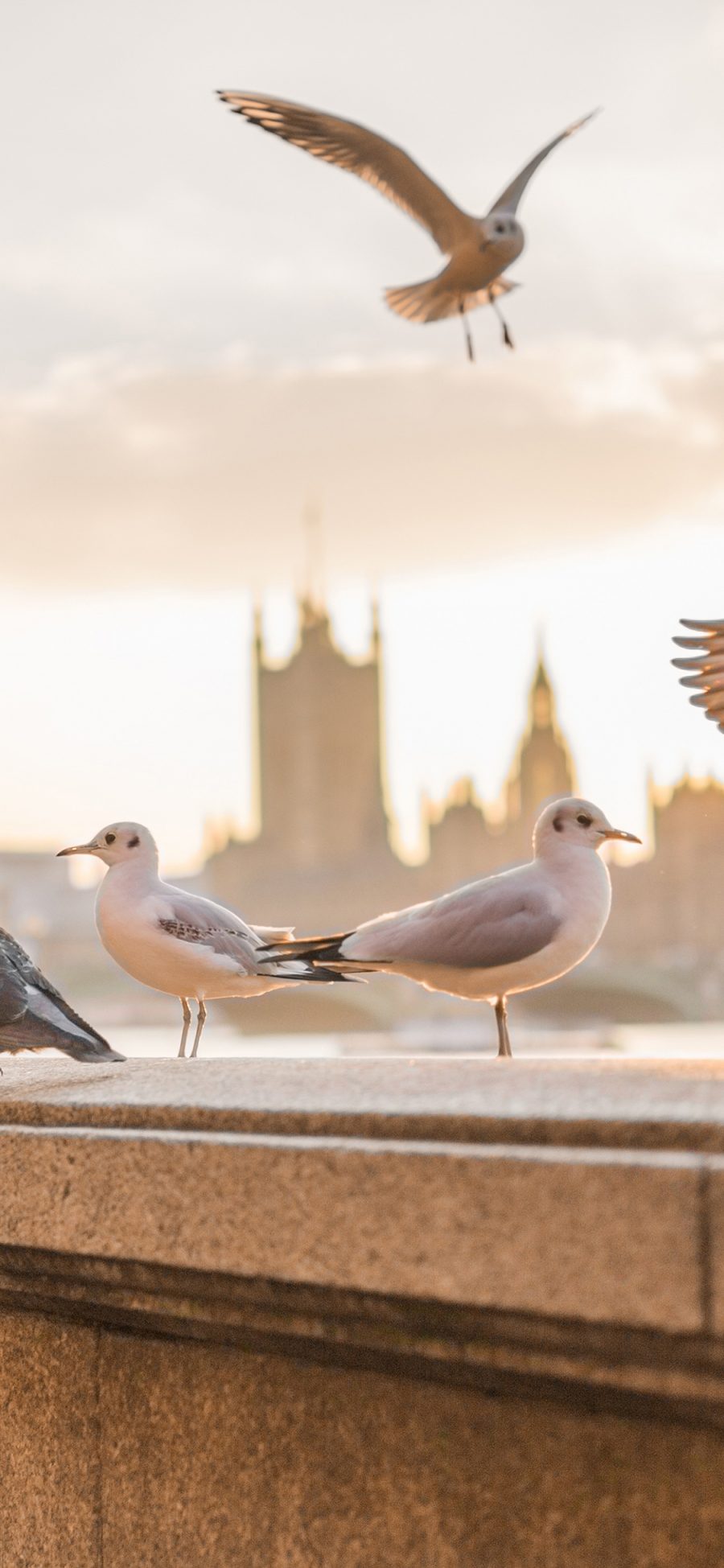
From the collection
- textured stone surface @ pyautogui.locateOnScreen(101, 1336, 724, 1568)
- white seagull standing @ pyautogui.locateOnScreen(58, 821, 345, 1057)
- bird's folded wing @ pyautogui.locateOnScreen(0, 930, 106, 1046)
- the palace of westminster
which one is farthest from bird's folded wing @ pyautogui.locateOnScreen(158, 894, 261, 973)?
the palace of westminster

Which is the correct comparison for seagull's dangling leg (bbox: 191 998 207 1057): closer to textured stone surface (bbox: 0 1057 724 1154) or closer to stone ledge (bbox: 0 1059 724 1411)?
textured stone surface (bbox: 0 1057 724 1154)

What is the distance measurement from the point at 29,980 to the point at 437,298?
1443mm

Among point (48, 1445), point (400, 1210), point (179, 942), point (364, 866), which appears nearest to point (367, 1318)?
point (400, 1210)

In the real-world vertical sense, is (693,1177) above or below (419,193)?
below

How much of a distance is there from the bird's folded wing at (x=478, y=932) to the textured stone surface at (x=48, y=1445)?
2.33ft

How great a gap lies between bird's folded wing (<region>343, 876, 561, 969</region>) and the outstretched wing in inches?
48.0

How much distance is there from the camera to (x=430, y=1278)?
1.77 m

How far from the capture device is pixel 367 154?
3002 millimetres

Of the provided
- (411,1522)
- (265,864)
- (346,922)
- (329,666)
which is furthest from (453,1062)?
(329,666)

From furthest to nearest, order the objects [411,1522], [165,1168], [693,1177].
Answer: [165,1168] → [411,1522] → [693,1177]

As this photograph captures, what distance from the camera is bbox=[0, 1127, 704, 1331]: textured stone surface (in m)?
1.62

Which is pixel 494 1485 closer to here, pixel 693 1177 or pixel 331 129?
pixel 693 1177

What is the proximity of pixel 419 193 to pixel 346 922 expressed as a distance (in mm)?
73380

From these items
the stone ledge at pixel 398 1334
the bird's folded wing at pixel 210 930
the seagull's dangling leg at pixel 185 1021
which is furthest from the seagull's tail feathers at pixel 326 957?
the stone ledge at pixel 398 1334
